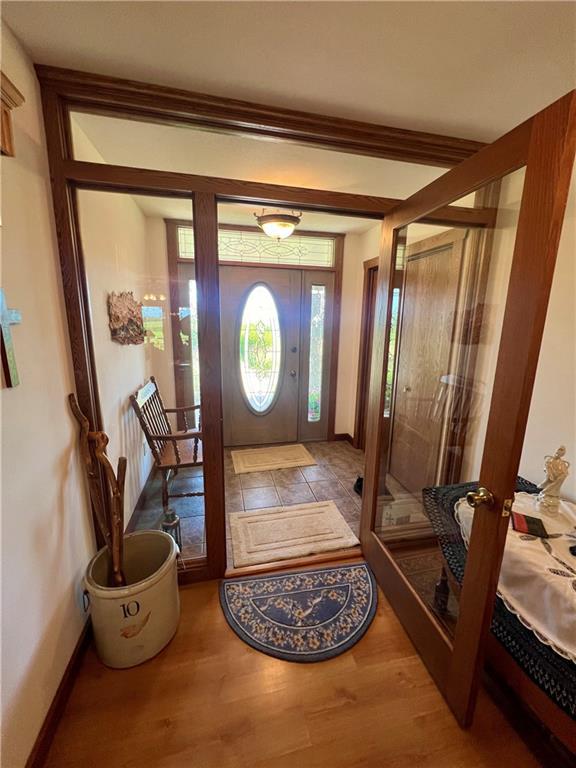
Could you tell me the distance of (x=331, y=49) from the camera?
1.08 m

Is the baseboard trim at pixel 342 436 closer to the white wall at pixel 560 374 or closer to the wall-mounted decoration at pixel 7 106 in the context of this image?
the white wall at pixel 560 374

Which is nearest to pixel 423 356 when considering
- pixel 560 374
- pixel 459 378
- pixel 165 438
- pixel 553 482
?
pixel 459 378

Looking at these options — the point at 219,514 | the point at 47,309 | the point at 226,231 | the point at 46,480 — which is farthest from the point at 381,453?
the point at 226,231

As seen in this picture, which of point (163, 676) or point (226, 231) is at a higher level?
point (226, 231)

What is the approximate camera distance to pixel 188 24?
3.27 feet

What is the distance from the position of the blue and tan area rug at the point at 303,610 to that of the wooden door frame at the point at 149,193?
585mm

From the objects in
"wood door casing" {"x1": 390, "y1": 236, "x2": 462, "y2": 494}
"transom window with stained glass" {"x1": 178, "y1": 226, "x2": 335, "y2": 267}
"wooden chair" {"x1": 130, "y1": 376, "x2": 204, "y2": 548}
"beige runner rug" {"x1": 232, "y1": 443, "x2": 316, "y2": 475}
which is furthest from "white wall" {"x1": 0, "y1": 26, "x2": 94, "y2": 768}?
"transom window with stained glass" {"x1": 178, "y1": 226, "x2": 335, "y2": 267}

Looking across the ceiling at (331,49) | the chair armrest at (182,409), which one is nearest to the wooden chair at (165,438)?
the chair armrest at (182,409)

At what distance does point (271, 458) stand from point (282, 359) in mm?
1131

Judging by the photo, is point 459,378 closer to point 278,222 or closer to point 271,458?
point 278,222

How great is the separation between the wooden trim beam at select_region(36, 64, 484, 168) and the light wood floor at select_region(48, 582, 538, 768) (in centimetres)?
243

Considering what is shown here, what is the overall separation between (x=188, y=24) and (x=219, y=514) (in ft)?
6.73

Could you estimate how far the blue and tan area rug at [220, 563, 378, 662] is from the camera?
1.50 m

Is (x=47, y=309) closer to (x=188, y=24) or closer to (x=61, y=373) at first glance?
(x=61, y=373)
